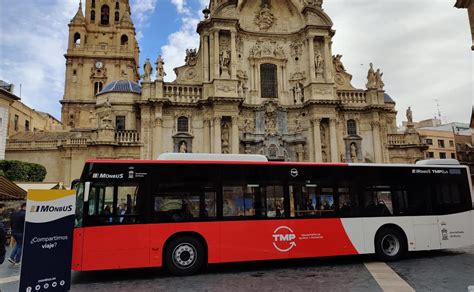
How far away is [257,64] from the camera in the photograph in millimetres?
30531

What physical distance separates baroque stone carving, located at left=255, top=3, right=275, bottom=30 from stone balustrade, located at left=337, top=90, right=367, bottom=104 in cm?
882

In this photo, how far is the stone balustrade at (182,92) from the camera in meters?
28.4

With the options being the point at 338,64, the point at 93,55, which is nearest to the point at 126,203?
the point at 338,64

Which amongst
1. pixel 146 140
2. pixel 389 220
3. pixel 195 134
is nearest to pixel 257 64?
pixel 195 134

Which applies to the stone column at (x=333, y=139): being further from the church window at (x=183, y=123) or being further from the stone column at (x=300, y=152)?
the church window at (x=183, y=123)

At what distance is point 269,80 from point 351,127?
8.35 meters

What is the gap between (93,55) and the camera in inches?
1863

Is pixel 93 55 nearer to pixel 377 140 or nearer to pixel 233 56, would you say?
pixel 233 56

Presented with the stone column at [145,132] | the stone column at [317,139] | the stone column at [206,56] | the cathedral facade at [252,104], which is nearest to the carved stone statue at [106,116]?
the cathedral facade at [252,104]

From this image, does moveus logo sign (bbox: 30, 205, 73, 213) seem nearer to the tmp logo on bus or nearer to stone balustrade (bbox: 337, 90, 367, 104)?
the tmp logo on bus

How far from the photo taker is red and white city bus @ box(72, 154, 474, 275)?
8703 millimetres

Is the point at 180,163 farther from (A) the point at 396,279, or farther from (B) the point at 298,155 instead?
(B) the point at 298,155

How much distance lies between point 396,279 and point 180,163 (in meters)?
6.04

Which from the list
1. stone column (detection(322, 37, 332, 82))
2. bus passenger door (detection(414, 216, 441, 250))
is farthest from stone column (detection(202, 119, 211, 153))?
bus passenger door (detection(414, 216, 441, 250))
